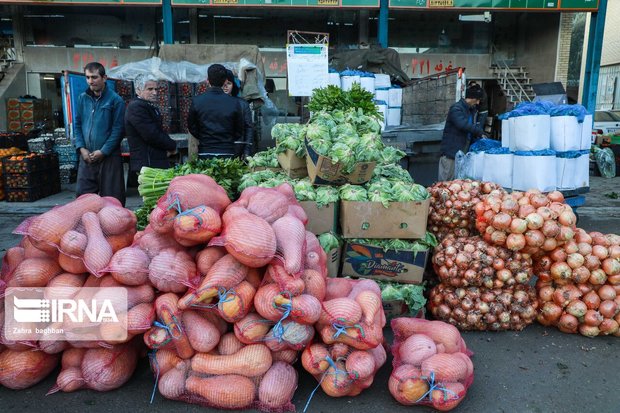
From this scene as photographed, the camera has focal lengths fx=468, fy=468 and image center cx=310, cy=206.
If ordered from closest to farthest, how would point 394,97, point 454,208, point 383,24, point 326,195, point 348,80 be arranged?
point 326,195
point 454,208
point 348,80
point 394,97
point 383,24

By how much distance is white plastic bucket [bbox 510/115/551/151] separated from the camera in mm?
5977

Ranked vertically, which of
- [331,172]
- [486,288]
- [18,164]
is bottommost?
[486,288]

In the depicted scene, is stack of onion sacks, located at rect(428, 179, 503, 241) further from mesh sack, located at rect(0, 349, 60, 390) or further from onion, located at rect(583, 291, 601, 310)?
mesh sack, located at rect(0, 349, 60, 390)

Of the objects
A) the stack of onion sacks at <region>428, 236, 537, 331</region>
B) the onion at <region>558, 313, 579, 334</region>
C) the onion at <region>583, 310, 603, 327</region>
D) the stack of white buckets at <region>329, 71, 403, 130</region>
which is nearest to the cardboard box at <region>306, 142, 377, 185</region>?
the stack of onion sacks at <region>428, 236, 537, 331</region>

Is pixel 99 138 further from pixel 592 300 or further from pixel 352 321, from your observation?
pixel 592 300

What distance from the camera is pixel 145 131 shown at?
536cm

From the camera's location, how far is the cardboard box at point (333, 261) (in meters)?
3.91

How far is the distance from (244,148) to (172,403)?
3.58 m

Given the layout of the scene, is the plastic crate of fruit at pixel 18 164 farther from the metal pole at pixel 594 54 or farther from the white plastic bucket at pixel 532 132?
the metal pole at pixel 594 54

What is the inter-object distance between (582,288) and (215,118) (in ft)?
13.1

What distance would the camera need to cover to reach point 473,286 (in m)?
3.96

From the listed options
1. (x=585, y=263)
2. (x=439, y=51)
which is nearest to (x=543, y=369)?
(x=585, y=263)

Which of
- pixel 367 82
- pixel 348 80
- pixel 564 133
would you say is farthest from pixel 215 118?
pixel 367 82

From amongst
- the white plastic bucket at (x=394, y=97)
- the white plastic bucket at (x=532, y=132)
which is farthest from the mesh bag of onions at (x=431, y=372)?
the white plastic bucket at (x=394, y=97)
